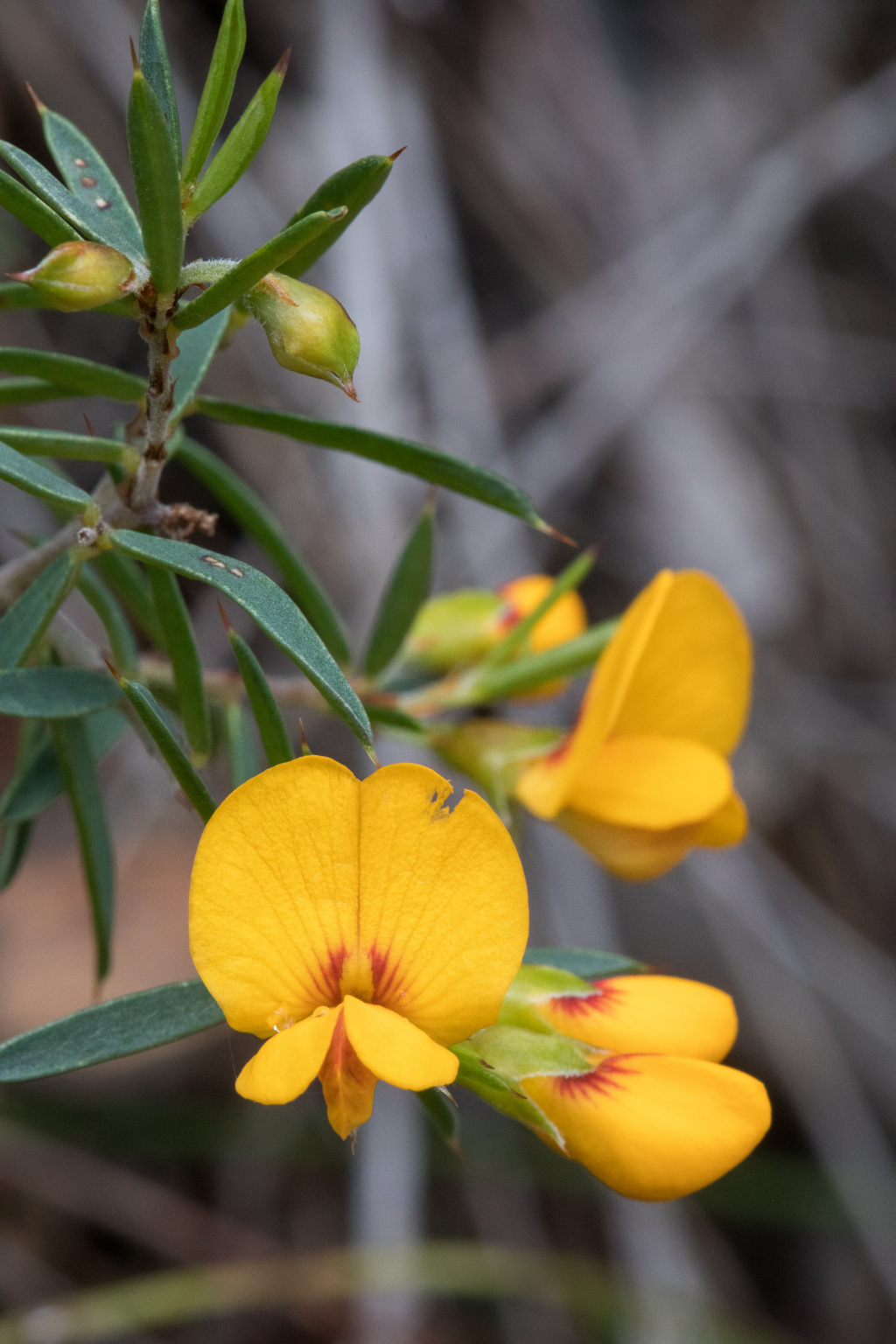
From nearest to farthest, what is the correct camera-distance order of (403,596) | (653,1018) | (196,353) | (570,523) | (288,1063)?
(288,1063)
(653,1018)
(196,353)
(403,596)
(570,523)

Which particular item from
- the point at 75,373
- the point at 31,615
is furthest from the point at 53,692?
the point at 75,373

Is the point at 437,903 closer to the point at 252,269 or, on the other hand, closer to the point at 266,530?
the point at 252,269

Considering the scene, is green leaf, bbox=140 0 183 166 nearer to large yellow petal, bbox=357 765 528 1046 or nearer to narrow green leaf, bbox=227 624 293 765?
narrow green leaf, bbox=227 624 293 765

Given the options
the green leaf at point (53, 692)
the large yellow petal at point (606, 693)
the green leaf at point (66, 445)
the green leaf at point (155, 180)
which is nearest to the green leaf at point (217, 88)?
the green leaf at point (155, 180)

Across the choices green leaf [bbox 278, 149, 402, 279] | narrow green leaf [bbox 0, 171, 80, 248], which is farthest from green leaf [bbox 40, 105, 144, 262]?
green leaf [bbox 278, 149, 402, 279]

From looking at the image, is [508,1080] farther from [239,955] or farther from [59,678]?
[59,678]

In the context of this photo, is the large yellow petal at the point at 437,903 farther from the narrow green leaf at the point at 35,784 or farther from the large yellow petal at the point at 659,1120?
the narrow green leaf at the point at 35,784
